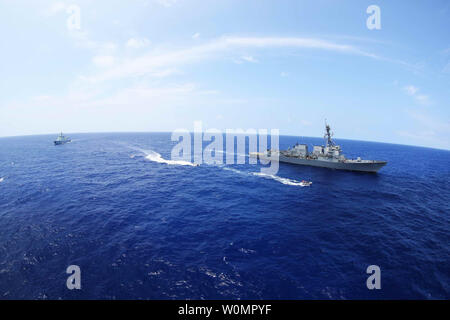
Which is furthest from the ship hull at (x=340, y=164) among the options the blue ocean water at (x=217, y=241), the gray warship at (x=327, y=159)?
the blue ocean water at (x=217, y=241)

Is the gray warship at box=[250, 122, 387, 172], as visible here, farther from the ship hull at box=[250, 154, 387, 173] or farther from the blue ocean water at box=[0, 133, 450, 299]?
the blue ocean water at box=[0, 133, 450, 299]

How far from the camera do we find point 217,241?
2836 centimetres

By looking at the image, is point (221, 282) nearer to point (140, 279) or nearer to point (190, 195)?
point (140, 279)

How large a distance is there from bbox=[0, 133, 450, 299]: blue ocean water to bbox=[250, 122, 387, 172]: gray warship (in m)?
23.9

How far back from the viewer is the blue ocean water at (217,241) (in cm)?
2023

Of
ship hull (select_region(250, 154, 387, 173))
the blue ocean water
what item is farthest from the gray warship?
the blue ocean water

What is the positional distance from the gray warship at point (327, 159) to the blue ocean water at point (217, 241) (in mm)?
23890

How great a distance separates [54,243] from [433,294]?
4936 centimetres

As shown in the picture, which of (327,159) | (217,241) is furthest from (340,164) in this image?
(217,241)

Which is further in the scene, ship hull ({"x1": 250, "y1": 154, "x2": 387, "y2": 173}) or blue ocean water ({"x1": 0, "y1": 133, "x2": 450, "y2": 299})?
ship hull ({"x1": 250, "y1": 154, "x2": 387, "y2": 173})

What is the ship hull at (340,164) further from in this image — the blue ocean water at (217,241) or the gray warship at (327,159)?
the blue ocean water at (217,241)

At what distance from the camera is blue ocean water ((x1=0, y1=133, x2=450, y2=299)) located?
66.4 ft

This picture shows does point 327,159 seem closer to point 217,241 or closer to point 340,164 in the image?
point 340,164

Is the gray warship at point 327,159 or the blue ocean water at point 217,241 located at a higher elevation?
the gray warship at point 327,159
